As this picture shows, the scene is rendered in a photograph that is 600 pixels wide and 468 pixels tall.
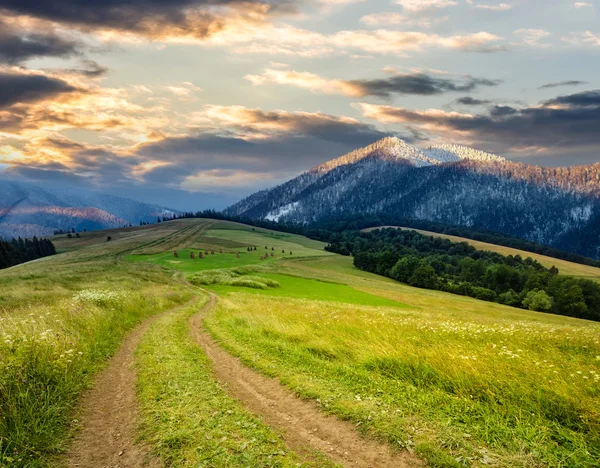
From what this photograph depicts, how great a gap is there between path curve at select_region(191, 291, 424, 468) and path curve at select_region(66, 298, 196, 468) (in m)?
3.14

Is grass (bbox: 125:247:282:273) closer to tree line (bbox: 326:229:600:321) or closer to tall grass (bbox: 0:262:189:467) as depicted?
tree line (bbox: 326:229:600:321)

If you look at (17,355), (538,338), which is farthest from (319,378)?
(538,338)

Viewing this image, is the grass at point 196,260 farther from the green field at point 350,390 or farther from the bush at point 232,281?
the green field at point 350,390

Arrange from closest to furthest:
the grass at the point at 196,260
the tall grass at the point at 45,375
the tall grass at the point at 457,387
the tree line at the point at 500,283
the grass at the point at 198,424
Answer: the grass at the point at 198,424 < the tall grass at the point at 45,375 < the tall grass at the point at 457,387 < the grass at the point at 196,260 < the tree line at the point at 500,283

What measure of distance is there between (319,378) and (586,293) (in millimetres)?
130042

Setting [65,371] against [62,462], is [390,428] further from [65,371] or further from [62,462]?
[65,371]

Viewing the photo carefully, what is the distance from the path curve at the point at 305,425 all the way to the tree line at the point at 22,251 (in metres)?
169

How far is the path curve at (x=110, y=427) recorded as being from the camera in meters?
7.64

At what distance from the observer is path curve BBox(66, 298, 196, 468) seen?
7637mm

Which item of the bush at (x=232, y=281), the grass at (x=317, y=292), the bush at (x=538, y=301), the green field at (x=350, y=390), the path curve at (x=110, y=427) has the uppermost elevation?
the green field at (x=350, y=390)

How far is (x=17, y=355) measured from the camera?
10.3 meters

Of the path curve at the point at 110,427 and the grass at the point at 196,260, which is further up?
the path curve at the point at 110,427

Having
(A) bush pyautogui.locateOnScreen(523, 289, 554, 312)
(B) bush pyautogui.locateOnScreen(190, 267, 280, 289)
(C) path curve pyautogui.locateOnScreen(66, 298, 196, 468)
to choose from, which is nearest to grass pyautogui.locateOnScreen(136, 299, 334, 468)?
(C) path curve pyautogui.locateOnScreen(66, 298, 196, 468)

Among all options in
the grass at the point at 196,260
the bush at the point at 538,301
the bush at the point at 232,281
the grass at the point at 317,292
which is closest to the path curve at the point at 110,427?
the grass at the point at 317,292
